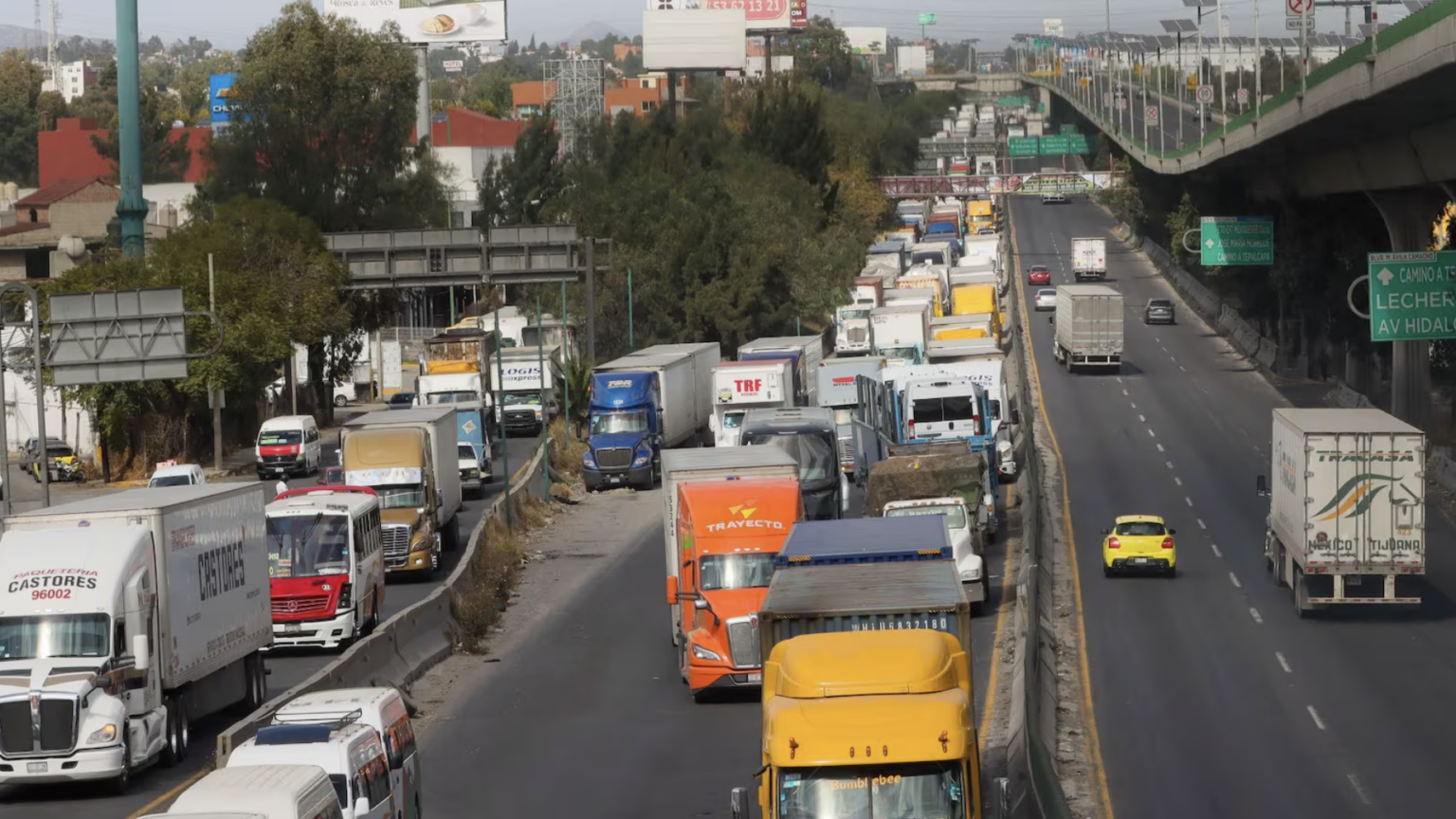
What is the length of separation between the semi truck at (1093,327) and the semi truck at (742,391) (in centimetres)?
2451

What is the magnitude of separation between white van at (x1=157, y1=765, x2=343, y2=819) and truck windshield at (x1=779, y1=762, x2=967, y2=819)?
360 cm

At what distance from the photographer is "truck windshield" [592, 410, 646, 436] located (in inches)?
2034

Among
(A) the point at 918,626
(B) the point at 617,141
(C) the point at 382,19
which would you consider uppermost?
(C) the point at 382,19

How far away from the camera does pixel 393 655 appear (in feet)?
91.1

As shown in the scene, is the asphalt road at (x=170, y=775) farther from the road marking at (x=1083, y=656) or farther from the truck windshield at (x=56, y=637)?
the road marking at (x=1083, y=656)

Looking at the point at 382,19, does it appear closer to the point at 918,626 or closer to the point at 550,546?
the point at 550,546

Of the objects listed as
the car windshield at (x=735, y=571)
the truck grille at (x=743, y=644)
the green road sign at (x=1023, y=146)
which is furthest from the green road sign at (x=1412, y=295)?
the green road sign at (x=1023, y=146)

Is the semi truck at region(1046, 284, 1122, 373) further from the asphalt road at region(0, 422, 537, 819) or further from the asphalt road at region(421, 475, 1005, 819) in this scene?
the asphalt road at region(421, 475, 1005, 819)

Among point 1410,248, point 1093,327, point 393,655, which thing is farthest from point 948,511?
point 1093,327

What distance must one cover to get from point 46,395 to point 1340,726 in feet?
174

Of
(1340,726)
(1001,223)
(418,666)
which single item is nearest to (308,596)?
(418,666)

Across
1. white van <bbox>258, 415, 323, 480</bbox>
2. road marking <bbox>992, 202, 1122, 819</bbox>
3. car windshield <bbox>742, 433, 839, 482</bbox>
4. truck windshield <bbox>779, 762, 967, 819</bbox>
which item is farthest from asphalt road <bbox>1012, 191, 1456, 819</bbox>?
white van <bbox>258, 415, 323, 480</bbox>

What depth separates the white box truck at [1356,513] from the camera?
106 ft

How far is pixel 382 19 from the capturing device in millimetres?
129875
